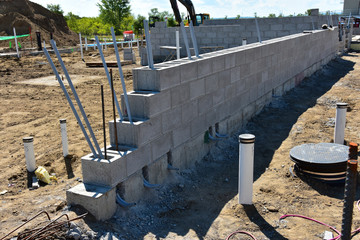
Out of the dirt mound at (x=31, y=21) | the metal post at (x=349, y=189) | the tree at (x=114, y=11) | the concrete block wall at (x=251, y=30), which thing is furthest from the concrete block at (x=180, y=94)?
the tree at (x=114, y=11)

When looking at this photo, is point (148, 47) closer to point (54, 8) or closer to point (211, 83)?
point (211, 83)

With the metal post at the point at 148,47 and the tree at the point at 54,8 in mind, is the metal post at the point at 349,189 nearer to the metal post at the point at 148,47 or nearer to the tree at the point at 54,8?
the metal post at the point at 148,47

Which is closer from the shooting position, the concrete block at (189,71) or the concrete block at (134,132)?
the concrete block at (134,132)

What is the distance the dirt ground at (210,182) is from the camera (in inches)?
166

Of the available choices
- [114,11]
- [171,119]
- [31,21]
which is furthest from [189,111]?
[114,11]

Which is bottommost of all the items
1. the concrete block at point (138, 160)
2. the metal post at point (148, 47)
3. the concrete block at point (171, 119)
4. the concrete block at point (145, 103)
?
the concrete block at point (138, 160)

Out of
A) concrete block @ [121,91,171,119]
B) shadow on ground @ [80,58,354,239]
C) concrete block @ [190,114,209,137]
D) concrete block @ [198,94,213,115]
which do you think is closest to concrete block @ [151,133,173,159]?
concrete block @ [121,91,171,119]

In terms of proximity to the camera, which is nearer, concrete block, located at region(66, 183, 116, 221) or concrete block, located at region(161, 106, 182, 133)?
concrete block, located at region(66, 183, 116, 221)

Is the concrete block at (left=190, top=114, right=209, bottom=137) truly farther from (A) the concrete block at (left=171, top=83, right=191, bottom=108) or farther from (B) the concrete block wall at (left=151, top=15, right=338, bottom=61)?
(B) the concrete block wall at (left=151, top=15, right=338, bottom=61)

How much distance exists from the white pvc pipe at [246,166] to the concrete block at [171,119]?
3.47 feet

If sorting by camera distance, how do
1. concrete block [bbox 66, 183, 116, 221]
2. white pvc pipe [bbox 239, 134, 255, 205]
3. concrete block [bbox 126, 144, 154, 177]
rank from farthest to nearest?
white pvc pipe [bbox 239, 134, 255, 205] < concrete block [bbox 126, 144, 154, 177] < concrete block [bbox 66, 183, 116, 221]

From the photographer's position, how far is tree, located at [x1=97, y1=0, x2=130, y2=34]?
5356 centimetres

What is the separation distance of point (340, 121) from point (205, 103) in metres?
2.39

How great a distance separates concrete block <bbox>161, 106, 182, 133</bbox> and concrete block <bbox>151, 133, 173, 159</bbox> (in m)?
0.10
